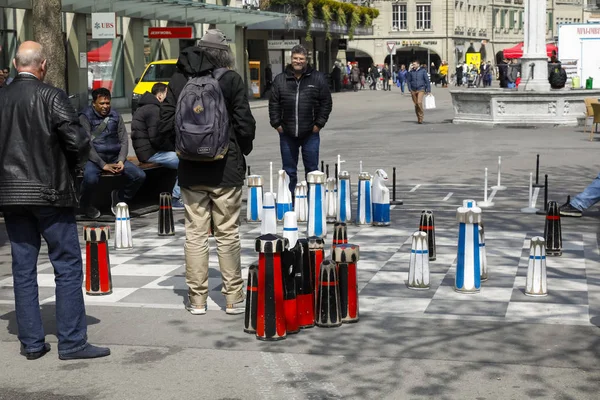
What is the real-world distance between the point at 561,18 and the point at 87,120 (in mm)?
114240

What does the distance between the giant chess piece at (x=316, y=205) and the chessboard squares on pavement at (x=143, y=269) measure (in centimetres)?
183

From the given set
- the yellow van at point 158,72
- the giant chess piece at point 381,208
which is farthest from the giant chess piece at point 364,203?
the yellow van at point 158,72

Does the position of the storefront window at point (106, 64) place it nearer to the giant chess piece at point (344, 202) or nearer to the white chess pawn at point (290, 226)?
the giant chess piece at point (344, 202)

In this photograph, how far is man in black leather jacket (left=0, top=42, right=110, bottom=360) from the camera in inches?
251

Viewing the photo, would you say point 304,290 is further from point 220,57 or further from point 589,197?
point 589,197

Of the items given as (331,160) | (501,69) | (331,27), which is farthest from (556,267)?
(331,27)

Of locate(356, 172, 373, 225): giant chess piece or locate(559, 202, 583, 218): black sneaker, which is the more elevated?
locate(356, 172, 373, 225): giant chess piece

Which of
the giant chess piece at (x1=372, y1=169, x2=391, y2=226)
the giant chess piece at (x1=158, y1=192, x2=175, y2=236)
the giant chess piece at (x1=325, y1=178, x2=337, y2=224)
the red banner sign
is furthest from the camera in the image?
the red banner sign

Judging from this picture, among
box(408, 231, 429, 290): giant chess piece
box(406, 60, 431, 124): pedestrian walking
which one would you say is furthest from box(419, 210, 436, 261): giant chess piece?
box(406, 60, 431, 124): pedestrian walking

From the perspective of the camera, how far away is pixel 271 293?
22.8 ft

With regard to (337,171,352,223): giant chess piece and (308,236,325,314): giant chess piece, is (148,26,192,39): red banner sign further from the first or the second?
(308,236,325,314): giant chess piece

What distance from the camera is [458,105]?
30578 millimetres

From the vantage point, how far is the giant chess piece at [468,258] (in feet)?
27.2

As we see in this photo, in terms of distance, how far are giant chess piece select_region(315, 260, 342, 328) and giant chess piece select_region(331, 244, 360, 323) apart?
0.36 ft
